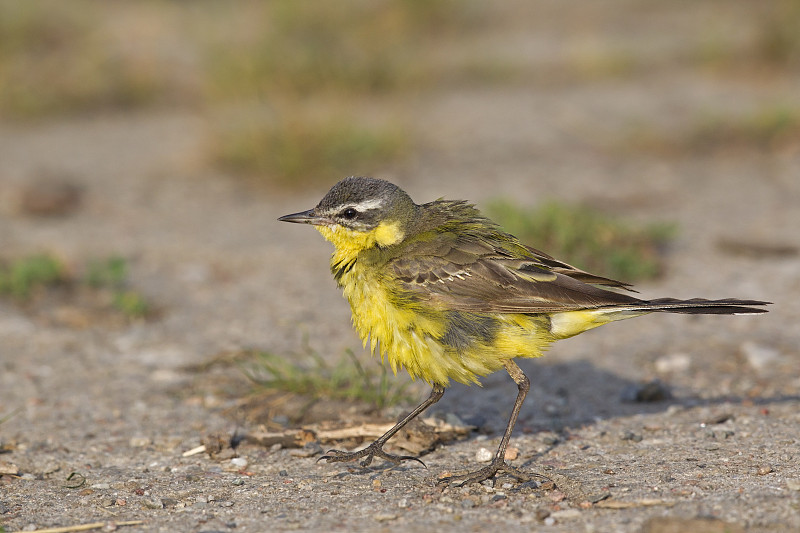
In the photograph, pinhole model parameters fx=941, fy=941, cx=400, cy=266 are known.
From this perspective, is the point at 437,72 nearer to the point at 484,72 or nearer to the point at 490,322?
the point at 484,72

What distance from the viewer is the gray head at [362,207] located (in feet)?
18.3

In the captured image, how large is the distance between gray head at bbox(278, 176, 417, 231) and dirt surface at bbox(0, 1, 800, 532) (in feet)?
4.68

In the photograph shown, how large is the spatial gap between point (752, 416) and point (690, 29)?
14.8m

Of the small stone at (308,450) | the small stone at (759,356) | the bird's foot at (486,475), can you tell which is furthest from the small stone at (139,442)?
the small stone at (759,356)

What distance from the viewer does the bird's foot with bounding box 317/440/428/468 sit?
213 inches

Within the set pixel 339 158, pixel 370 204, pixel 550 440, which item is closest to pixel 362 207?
pixel 370 204

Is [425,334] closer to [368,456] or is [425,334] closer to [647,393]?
[368,456]

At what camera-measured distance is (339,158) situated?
11586 mm

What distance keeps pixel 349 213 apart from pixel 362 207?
10 cm

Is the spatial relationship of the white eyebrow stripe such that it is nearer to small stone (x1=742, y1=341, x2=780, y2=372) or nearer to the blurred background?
the blurred background

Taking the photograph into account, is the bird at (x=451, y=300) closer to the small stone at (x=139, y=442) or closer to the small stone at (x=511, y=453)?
the small stone at (x=511, y=453)

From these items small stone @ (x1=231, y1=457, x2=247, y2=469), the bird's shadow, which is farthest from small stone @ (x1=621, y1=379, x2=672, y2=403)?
small stone @ (x1=231, y1=457, x2=247, y2=469)

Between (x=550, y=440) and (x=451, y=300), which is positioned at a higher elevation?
(x=451, y=300)

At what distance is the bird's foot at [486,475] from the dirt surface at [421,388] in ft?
0.22
